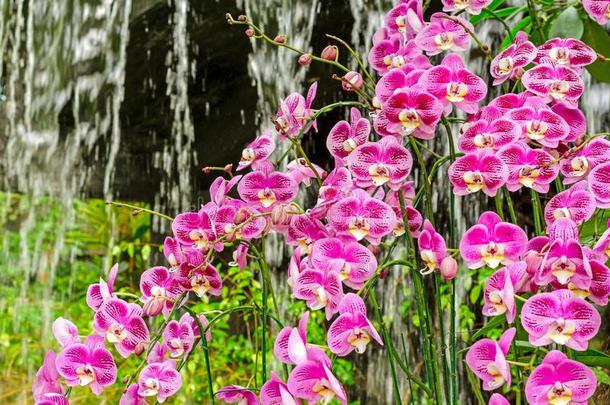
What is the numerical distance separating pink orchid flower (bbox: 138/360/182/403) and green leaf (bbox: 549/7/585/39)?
676 millimetres

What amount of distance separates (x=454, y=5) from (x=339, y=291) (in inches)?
10.7

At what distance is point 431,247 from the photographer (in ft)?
1.89

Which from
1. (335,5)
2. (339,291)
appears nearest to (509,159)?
(339,291)

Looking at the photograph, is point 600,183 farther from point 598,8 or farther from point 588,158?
point 598,8

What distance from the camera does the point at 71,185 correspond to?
2.69 metres

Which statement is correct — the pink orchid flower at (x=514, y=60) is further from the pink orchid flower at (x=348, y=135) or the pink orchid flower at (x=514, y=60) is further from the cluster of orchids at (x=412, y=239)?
the pink orchid flower at (x=348, y=135)

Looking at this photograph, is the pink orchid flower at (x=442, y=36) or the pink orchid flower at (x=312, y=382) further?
the pink orchid flower at (x=442, y=36)

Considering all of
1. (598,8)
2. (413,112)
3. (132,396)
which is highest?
(598,8)

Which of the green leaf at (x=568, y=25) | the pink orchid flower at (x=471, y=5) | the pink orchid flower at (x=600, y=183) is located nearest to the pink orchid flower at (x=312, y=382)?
the pink orchid flower at (x=600, y=183)

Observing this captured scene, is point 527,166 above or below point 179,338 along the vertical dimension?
above

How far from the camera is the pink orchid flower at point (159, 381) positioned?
1.94ft

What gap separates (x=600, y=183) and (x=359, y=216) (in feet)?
0.53

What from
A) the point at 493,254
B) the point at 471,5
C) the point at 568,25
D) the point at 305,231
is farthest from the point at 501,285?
the point at 568,25

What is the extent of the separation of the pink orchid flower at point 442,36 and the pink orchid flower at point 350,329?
24 centimetres
